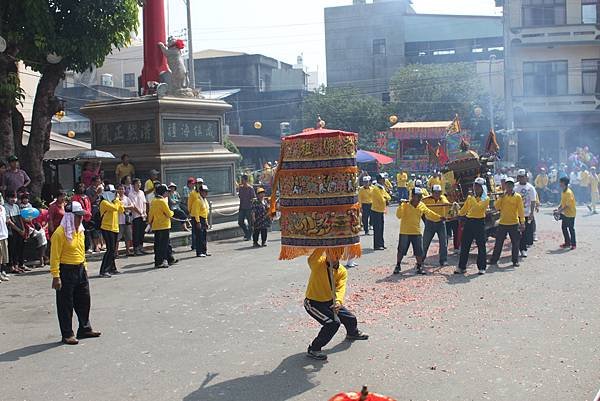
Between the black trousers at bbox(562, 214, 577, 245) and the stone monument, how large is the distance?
917 cm

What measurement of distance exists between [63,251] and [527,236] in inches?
423

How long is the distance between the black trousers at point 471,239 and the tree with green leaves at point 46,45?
1035cm

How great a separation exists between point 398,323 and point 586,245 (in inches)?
348

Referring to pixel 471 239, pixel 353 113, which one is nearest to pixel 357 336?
pixel 471 239

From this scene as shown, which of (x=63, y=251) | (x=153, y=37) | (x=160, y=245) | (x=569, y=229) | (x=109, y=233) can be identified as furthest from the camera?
(x=153, y=37)

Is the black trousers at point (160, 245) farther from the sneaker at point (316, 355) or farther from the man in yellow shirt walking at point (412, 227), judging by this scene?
the sneaker at point (316, 355)

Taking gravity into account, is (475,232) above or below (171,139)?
below

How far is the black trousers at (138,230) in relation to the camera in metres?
15.9

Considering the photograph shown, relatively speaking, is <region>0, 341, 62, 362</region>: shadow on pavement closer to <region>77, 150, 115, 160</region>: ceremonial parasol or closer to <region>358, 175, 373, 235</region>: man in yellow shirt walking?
<region>77, 150, 115, 160</region>: ceremonial parasol

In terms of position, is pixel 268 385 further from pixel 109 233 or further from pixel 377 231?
pixel 377 231

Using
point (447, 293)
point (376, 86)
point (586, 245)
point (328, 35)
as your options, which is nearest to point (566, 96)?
point (376, 86)

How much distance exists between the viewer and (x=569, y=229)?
51.6 ft

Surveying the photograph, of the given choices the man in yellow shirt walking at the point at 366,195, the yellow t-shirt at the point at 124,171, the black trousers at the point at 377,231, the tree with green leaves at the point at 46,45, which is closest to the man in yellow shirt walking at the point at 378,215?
the black trousers at the point at 377,231

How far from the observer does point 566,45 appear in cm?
3966
